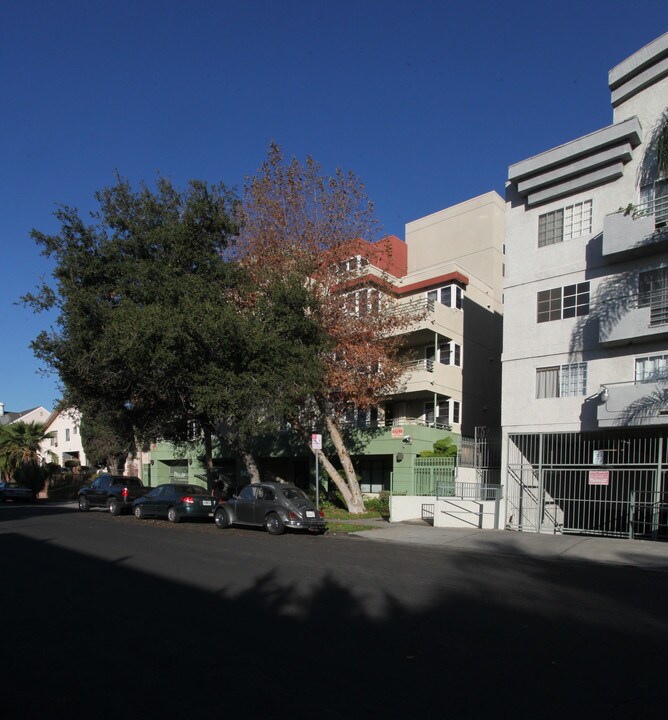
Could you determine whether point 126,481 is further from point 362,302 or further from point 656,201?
point 656,201

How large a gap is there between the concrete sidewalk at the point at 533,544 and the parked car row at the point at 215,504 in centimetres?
202

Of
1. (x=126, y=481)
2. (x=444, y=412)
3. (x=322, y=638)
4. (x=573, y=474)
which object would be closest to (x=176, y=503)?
(x=126, y=481)

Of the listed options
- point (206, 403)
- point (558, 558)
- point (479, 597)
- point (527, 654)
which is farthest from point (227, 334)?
point (527, 654)

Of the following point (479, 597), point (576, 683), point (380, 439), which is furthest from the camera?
point (380, 439)

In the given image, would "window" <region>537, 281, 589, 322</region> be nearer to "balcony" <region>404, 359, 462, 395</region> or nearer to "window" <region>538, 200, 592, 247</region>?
"window" <region>538, 200, 592, 247</region>

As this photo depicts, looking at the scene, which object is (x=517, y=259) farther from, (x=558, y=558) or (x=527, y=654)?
(x=527, y=654)

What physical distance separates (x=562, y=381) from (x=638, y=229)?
548 centimetres

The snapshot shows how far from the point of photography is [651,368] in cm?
2020

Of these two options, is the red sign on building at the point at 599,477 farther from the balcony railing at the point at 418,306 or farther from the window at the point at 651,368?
the balcony railing at the point at 418,306

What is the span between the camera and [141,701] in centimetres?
486

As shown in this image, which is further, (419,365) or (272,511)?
(419,365)

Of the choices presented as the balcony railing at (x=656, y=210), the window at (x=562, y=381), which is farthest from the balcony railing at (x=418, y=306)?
the balcony railing at (x=656, y=210)

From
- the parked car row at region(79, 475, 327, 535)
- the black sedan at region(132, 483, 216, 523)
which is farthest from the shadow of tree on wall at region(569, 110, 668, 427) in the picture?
the black sedan at region(132, 483, 216, 523)

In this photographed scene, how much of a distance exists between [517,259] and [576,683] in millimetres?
19777
